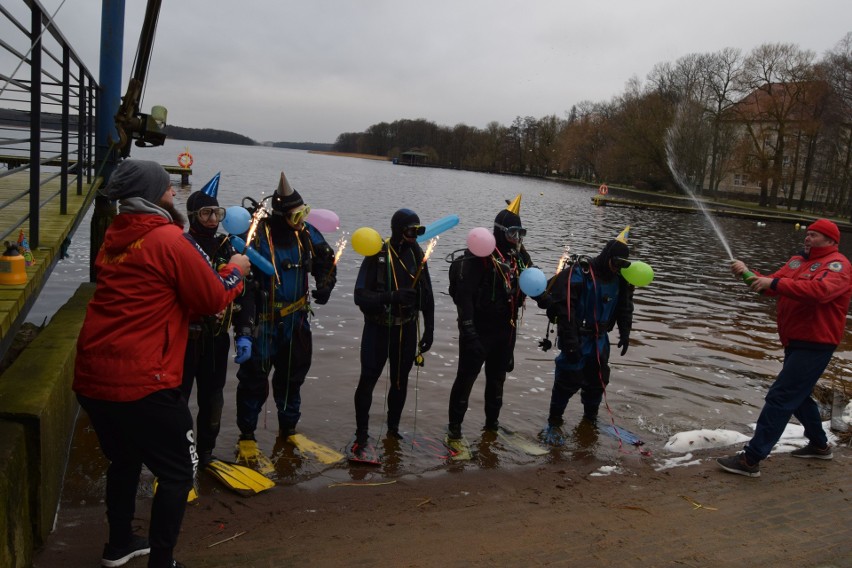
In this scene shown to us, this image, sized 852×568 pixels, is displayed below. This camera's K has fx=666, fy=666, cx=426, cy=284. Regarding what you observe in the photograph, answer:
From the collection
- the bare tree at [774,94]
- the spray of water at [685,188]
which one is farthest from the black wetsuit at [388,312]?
the bare tree at [774,94]

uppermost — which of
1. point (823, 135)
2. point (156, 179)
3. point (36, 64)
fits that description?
point (823, 135)

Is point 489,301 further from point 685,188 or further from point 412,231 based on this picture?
point 685,188

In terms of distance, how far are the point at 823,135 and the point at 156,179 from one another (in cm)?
6222

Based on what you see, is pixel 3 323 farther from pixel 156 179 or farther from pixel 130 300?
pixel 156 179

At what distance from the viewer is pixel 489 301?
6.27 m

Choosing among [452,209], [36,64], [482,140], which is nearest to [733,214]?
[452,209]

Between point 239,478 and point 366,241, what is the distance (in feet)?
7.09

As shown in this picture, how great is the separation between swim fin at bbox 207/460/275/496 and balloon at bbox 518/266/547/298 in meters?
2.76

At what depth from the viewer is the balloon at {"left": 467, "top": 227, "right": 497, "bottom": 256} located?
19.4 feet

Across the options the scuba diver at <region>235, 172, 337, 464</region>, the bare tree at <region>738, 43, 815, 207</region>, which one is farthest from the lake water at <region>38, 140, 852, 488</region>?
the bare tree at <region>738, 43, 815, 207</region>

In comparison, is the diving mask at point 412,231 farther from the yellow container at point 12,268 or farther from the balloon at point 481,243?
the yellow container at point 12,268

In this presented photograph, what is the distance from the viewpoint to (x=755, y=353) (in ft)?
37.2

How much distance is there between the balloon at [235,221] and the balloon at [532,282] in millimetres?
2503

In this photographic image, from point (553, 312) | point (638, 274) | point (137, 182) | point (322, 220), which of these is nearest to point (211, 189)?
point (322, 220)
